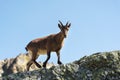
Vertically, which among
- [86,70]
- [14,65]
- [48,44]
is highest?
[14,65]

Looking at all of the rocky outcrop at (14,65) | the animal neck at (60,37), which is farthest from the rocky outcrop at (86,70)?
the rocky outcrop at (14,65)

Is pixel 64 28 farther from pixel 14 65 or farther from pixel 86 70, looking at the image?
pixel 14 65

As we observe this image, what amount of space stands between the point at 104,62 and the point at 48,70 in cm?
171

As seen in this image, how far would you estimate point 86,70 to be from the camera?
425 inches

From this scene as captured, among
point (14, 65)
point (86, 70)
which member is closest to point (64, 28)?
point (86, 70)

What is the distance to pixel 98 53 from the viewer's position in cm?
1161

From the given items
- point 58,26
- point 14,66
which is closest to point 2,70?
point 14,66

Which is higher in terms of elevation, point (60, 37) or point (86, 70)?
point (60, 37)

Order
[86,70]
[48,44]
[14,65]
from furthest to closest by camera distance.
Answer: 1. [14,65]
2. [48,44]
3. [86,70]

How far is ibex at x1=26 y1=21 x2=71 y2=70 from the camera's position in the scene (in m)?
16.3

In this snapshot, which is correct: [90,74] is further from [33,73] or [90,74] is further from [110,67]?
[33,73]

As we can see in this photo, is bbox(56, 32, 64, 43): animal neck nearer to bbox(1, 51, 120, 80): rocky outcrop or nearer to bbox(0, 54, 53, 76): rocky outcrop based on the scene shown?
bbox(1, 51, 120, 80): rocky outcrop

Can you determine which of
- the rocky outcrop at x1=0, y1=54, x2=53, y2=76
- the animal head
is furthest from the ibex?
the rocky outcrop at x1=0, y1=54, x2=53, y2=76

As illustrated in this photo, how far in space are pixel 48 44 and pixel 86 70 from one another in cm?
582
